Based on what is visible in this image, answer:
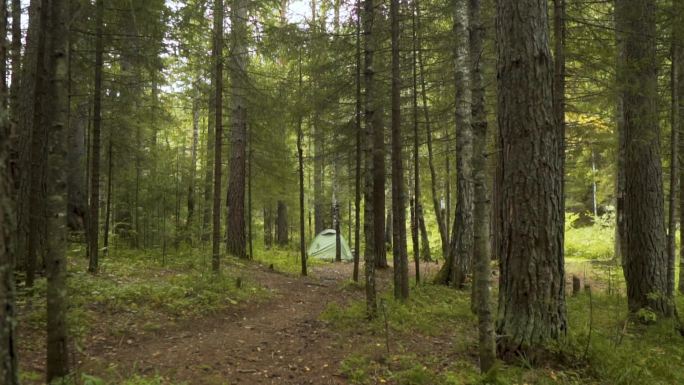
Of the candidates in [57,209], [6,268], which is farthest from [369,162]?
[6,268]

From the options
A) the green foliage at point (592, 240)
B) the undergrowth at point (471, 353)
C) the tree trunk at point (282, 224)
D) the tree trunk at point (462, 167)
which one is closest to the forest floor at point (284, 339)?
the undergrowth at point (471, 353)

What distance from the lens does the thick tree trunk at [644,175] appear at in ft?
24.6

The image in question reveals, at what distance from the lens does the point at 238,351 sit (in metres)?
5.96

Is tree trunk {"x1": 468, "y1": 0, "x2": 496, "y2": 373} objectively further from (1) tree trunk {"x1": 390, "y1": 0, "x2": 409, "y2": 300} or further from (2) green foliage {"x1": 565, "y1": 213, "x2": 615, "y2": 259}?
(2) green foliage {"x1": 565, "y1": 213, "x2": 615, "y2": 259}

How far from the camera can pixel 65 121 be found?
4273 mm

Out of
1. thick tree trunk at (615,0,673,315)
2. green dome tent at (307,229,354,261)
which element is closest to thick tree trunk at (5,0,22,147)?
thick tree trunk at (615,0,673,315)

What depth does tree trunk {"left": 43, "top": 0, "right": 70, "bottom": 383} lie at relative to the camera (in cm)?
409

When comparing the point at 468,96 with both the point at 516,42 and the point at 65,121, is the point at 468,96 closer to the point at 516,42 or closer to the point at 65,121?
the point at 516,42

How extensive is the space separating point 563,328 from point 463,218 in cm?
565

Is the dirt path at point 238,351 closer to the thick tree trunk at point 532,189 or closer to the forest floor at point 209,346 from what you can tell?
the forest floor at point 209,346

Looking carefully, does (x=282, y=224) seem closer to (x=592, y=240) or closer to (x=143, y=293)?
(x=143, y=293)

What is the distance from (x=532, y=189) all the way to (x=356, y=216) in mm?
4444

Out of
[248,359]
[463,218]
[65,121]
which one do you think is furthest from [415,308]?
[65,121]

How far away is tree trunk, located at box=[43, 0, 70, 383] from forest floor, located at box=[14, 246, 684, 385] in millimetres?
290
